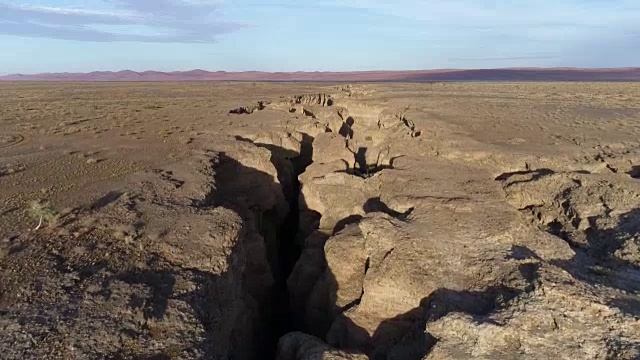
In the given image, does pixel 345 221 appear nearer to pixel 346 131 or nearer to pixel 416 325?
pixel 416 325

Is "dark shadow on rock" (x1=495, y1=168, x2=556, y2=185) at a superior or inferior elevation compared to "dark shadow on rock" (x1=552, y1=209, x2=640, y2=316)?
superior

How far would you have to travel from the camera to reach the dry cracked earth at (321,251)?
5.10 metres

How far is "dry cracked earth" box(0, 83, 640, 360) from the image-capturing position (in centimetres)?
510

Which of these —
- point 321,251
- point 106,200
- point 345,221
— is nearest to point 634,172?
point 345,221

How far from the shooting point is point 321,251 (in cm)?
1021

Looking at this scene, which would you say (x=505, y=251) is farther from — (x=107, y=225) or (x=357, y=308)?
(x=107, y=225)

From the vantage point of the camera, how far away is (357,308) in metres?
7.41

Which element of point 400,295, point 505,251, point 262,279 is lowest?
point 262,279

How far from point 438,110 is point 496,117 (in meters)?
3.23

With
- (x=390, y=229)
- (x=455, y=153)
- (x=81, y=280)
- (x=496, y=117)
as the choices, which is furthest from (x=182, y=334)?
(x=496, y=117)

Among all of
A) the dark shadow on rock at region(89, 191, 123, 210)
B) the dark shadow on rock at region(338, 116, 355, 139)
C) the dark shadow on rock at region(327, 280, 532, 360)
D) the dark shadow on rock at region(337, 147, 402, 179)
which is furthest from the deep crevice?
the dark shadow on rock at region(338, 116, 355, 139)

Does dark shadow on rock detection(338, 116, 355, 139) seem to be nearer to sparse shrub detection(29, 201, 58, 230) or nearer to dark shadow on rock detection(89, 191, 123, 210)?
dark shadow on rock detection(89, 191, 123, 210)

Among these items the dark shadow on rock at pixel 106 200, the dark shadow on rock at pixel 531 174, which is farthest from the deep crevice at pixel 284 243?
the dark shadow on rock at pixel 531 174

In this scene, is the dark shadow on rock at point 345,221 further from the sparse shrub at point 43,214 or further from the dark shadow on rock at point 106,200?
the sparse shrub at point 43,214
